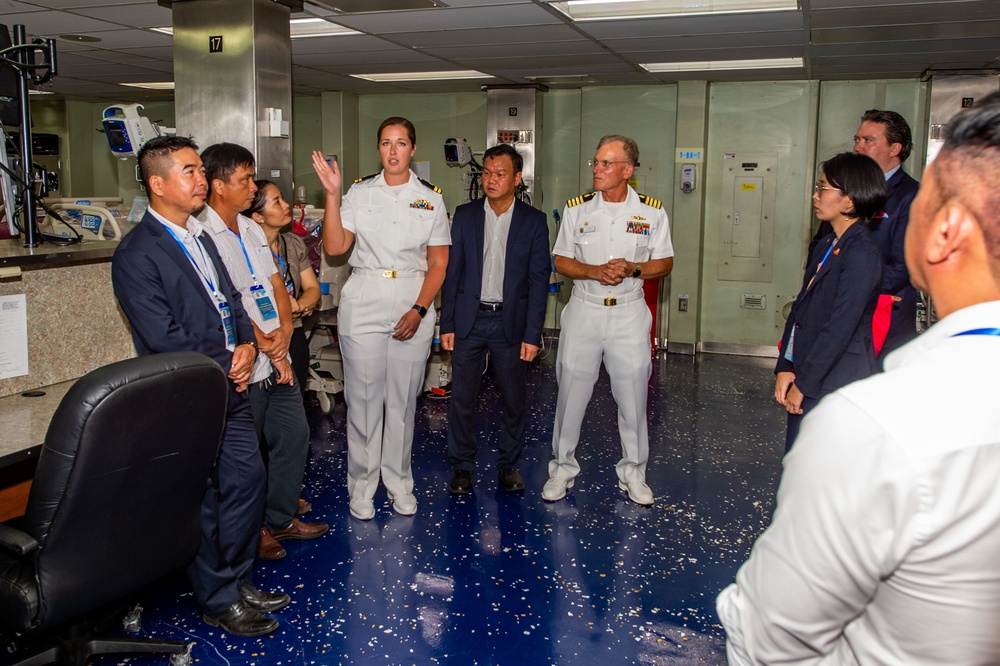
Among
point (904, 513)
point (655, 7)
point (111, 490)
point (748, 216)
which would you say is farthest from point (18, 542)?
point (748, 216)

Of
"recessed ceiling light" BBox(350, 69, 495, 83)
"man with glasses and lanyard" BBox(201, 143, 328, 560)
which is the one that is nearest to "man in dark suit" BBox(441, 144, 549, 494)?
"man with glasses and lanyard" BBox(201, 143, 328, 560)

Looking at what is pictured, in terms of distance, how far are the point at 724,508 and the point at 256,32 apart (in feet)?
10.7

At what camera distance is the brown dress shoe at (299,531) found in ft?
11.4

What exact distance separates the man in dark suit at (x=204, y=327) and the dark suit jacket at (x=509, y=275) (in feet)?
4.28

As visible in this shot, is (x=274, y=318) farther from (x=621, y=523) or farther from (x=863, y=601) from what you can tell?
(x=863, y=601)

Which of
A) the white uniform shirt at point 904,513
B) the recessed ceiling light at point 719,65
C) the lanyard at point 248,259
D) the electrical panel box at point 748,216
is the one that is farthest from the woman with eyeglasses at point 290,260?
the electrical panel box at point 748,216

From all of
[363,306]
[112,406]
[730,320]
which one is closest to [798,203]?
[730,320]

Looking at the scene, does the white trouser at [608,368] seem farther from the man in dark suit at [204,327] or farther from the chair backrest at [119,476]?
the chair backrest at [119,476]

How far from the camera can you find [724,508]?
3.95 m

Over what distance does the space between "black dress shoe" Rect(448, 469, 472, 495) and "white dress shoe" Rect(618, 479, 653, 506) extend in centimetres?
80

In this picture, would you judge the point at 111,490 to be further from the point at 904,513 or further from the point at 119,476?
the point at 904,513

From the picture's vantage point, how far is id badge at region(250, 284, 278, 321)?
122 inches

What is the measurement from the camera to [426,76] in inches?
294

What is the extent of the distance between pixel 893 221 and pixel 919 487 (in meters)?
2.86
